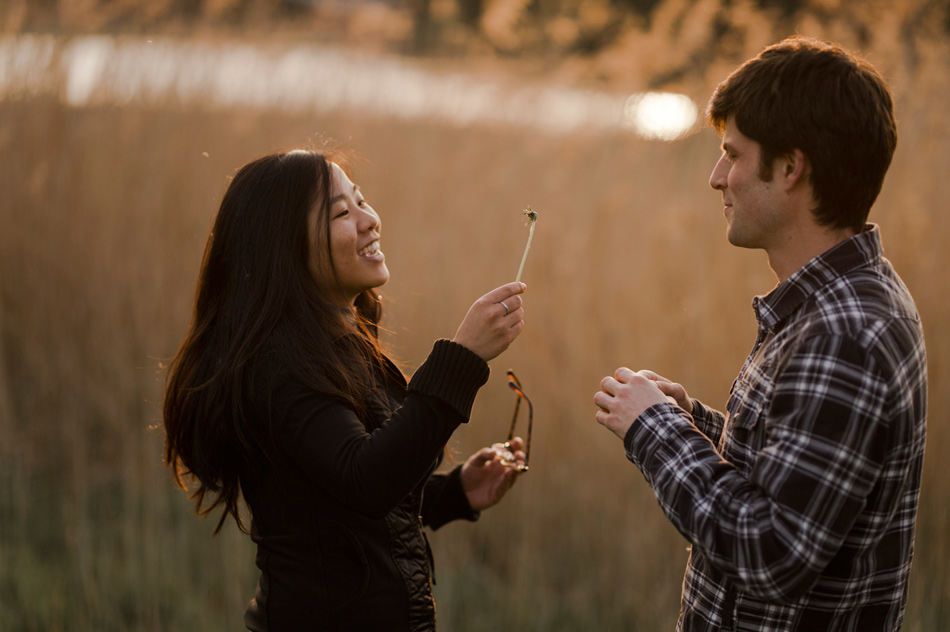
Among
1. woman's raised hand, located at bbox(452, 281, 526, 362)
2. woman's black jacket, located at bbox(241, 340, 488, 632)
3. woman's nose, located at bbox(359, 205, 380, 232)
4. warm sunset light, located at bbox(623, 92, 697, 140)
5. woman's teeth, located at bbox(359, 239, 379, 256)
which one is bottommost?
woman's black jacket, located at bbox(241, 340, 488, 632)

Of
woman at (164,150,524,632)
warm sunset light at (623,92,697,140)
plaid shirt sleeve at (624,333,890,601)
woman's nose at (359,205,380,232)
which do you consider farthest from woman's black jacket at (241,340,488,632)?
warm sunset light at (623,92,697,140)

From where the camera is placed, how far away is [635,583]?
3.16m

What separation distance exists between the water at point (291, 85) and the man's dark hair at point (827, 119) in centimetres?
274

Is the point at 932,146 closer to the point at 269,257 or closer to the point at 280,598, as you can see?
the point at 269,257

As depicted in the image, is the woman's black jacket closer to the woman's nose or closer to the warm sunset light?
the woman's nose

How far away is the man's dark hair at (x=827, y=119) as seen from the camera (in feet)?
4.09

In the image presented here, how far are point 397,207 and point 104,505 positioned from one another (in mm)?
2063

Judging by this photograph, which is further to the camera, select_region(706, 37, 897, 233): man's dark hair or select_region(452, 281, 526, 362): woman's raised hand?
select_region(452, 281, 526, 362): woman's raised hand

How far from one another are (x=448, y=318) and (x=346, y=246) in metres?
2.03

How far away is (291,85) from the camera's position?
15.0 ft

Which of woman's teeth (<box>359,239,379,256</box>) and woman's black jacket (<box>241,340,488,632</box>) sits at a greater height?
woman's teeth (<box>359,239,379,256</box>)

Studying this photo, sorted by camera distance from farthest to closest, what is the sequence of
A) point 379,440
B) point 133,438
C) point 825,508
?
point 133,438
point 379,440
point 825,508

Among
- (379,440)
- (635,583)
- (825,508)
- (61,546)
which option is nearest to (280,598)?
(379,440)

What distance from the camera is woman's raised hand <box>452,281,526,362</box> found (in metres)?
1.51
